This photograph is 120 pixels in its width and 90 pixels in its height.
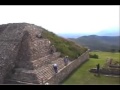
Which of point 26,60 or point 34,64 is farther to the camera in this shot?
point 26,60

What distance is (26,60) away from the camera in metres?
15.2

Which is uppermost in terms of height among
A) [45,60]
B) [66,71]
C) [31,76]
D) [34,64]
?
[34,64]

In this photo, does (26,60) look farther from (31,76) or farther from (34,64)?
(31,76)

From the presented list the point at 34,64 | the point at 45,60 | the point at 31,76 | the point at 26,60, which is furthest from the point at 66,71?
the point at 31,76

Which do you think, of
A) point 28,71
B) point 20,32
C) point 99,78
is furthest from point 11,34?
point 99,78

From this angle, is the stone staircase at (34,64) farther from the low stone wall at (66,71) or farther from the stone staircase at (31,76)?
the low stone wall at (66,71)

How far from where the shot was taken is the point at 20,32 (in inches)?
725

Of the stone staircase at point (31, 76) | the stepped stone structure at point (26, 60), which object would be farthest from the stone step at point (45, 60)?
the stone staircase at point (31, 76)

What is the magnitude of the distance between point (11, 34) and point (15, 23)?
10.3ft

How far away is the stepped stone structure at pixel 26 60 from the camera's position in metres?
13.7

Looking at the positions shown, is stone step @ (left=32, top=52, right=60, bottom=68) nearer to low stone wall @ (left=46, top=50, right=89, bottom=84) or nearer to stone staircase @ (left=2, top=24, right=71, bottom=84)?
stone staircase @ (left=2, top=24, right=71, bottom=84)

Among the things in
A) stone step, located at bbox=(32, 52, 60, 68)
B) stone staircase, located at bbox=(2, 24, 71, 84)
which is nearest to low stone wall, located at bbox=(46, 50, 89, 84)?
stone staircase, located at bbox=(2, 24, 71, 84)

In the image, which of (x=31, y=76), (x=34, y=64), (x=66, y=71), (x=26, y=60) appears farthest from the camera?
(x=66, y=71)
